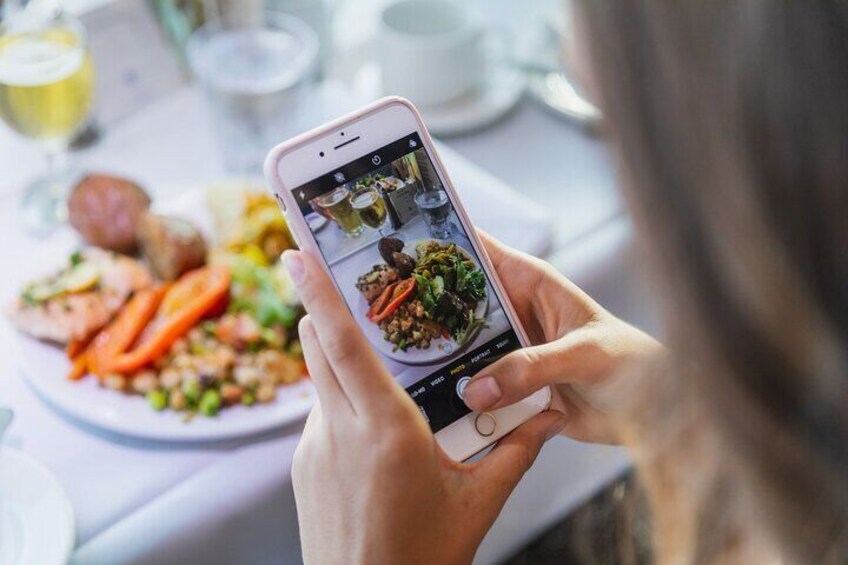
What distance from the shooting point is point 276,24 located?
1065 millimetres

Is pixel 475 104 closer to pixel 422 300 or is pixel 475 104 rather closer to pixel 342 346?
pixel 422 300

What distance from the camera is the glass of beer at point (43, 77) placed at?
88 cm

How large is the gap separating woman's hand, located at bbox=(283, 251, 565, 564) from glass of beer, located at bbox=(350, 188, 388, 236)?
0.28 feet

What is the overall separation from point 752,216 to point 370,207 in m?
0.30

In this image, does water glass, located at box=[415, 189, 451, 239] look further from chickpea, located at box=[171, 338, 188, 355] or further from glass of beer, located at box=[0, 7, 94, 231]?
glass of beer, located at box=[0, 7, 94, 231]

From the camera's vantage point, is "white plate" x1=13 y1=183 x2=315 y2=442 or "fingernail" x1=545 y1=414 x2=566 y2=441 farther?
"white plate" x1=13 y1=183 x2=315 y2=442

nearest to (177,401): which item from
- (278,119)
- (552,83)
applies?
(278,119)

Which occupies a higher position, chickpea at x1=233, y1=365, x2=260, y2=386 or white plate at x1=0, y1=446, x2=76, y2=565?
white plate at x1=0, y1=446, x2=76, y2=565

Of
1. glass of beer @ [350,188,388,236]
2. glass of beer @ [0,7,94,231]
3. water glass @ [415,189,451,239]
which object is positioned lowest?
water glass @ [415,189,451,239]

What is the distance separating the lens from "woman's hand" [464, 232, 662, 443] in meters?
0.60

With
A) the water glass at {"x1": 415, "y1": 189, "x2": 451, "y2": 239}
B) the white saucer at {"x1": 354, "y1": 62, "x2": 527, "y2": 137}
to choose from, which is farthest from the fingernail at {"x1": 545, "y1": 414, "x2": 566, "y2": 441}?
the white saucer at {"x1": 354, "y1": 62, "x2": 527, "y2": 137}

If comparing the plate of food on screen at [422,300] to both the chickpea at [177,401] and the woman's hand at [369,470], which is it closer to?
the woman's hand at [369,470]

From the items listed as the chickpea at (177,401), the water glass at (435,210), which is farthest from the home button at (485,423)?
the chickpea at (177,401)

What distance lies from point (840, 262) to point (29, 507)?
1.71 feet
